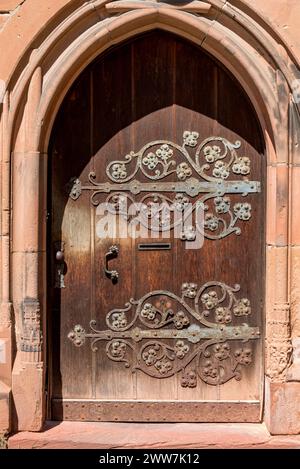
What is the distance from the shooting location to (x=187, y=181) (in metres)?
4.39

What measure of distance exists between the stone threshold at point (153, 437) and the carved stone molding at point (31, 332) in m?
0.47

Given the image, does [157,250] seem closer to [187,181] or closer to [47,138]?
[187,181]

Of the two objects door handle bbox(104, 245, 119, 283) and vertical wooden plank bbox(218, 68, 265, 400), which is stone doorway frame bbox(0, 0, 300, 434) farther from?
door handle bbox(104, 245, 119, 283)

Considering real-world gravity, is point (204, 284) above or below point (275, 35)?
below

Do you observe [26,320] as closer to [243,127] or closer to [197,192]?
[197,192]

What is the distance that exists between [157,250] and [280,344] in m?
0.93

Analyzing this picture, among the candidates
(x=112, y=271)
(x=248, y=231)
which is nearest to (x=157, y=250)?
(x=112, y=271)

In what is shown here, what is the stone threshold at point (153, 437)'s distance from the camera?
164 inches

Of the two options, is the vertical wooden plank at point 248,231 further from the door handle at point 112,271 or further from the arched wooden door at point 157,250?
the door handle at point 112,271

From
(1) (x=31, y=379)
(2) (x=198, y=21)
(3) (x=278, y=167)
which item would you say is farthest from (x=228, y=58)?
(1) (x=31, y=379)

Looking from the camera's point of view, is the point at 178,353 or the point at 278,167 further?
the point at 178,353

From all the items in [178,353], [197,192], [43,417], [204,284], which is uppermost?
[197,192]

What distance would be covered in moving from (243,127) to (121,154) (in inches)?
30.2

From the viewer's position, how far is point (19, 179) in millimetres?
4207
